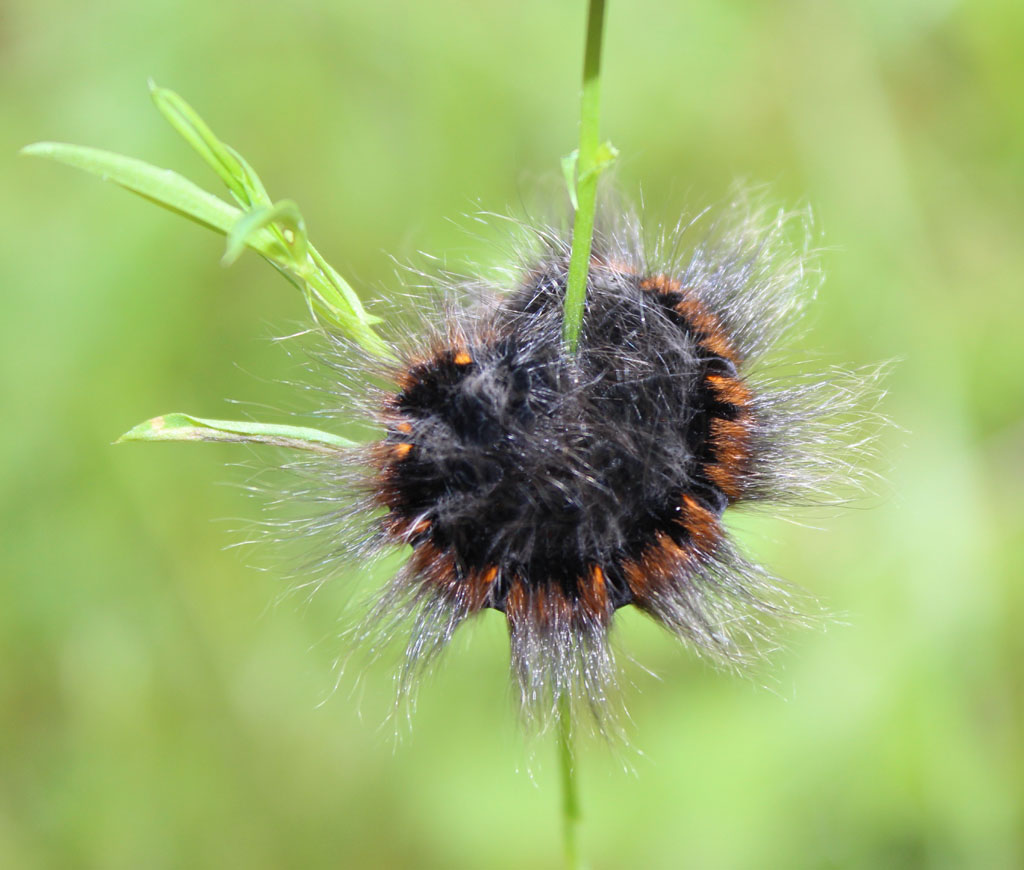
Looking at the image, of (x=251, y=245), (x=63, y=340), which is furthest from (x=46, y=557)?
(x=251, y=245)

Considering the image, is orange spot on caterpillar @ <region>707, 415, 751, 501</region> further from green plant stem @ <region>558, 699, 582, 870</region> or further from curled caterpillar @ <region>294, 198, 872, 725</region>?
green plant stem @ <region>558, 699, 582, 870</region>

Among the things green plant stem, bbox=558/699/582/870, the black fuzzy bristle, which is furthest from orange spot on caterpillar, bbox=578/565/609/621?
green plant stem, bbox=558/699/582/870

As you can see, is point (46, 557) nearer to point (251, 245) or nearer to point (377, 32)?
point (377, 32)

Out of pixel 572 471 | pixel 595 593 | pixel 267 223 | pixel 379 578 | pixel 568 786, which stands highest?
pixel 267 223

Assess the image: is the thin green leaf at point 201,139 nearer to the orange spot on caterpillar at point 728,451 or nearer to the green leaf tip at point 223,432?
the green leaf tip at point 223,432

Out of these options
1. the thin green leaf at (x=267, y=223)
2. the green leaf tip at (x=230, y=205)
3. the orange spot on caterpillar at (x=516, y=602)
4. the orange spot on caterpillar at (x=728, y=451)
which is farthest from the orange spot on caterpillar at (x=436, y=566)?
the thin green leaf at (x=267, y=223)

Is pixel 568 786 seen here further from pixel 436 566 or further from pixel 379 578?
pixel 379 578

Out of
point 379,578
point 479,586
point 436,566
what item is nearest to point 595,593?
point 479,586
